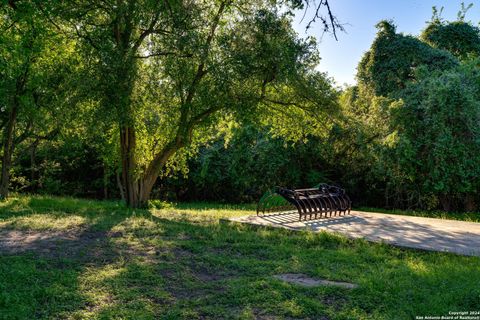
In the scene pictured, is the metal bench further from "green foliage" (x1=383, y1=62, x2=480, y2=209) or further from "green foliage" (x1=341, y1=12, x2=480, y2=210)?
"green foliage" (x1=383, y1=62, x2=480, y2=209)

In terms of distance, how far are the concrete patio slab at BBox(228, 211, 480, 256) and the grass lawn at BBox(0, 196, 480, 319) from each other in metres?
0.54

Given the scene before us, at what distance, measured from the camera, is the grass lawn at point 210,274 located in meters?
4.68

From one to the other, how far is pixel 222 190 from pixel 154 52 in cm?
1098

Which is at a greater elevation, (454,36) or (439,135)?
(454,36)

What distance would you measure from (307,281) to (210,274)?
1.31 meters

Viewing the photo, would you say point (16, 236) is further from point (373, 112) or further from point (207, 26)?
point (373, 112)

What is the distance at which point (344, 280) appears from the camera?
582cm

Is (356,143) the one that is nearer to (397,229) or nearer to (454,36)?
(397,229)

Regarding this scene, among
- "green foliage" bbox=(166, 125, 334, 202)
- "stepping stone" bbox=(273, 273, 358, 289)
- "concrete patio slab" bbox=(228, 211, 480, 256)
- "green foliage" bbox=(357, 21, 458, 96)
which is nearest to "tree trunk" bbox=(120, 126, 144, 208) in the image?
"concrete patio slab" bbox=(228, 211, 480, 256)

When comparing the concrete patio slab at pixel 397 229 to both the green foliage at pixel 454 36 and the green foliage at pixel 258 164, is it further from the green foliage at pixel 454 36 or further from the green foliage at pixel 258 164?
the green foliage at pixel 454 36

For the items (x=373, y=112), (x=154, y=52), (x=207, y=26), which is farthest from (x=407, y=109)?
(x=154, y=52)

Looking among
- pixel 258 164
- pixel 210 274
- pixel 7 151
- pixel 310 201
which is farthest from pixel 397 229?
pixel 7 151

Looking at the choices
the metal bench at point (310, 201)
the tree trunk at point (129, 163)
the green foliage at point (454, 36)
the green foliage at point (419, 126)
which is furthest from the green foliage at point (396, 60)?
the tree trunk at point (129, 163)

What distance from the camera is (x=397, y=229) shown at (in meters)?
9.87
